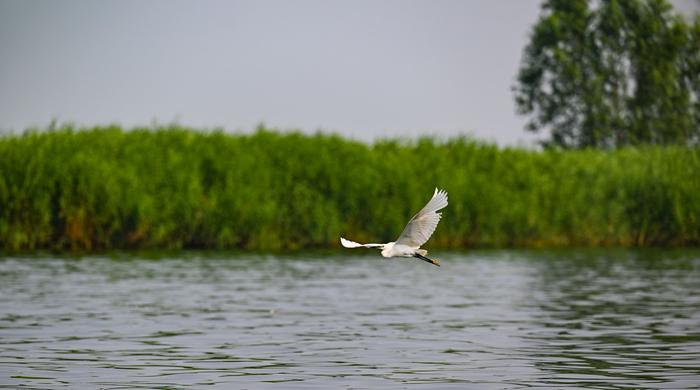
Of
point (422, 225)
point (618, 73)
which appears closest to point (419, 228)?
point (422, 225)

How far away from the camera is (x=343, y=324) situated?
1988cm

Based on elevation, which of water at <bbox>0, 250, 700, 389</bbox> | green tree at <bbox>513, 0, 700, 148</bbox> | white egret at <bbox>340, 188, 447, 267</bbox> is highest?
green tree at <bbox>513, 0, 700, 148</bbox>

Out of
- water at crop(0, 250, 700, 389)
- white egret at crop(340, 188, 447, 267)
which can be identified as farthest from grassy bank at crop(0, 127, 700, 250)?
white egret at crop(340, 188, 447, 267)

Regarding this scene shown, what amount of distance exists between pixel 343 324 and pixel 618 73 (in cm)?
5448

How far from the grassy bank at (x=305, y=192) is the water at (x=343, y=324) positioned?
2.62 metres

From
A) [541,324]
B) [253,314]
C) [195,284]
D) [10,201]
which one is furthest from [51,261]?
[541,324]

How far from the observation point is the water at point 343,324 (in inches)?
573

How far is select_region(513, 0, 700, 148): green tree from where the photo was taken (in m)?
70.1

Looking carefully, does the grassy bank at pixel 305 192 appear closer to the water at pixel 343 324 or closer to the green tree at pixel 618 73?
the water at pixel 343 324

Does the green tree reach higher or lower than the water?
higher

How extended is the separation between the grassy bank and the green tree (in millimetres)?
27282

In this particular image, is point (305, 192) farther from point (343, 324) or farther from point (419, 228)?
point (419, 228)

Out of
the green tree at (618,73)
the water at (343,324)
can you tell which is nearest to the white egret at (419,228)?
the water at (343,324)

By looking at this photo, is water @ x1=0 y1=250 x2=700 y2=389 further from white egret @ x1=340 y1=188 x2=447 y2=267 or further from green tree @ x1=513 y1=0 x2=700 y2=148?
green tree @ x1=513 y1=0 x2=700 y2=148
